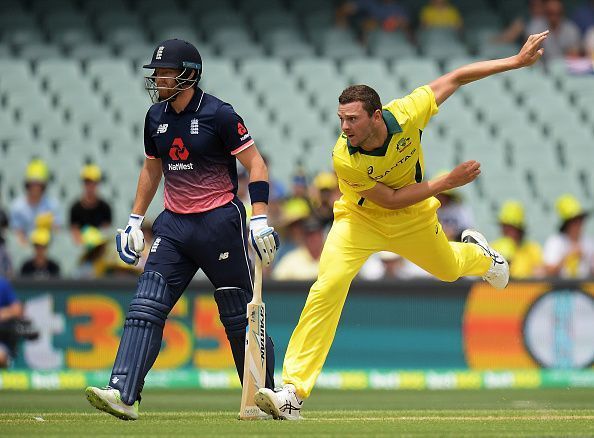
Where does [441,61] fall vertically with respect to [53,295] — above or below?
above

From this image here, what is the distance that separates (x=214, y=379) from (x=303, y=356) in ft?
17.1

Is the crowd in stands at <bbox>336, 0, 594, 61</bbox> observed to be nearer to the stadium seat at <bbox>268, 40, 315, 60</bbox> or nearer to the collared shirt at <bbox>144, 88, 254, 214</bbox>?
the stadium seat at <bbox>268, 40, 315, 60</bbox>

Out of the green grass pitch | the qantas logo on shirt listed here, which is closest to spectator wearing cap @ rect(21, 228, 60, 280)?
the green grass pitch

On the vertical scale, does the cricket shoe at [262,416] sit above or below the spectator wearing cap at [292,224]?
below

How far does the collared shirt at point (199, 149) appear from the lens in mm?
7867

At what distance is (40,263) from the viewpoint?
45.6 ft

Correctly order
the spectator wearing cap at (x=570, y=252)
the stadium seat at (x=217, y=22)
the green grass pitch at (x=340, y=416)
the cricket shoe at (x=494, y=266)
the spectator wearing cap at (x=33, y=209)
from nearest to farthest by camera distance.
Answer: the green grass pitch at (x=340, y=416)
the cricket shoe at (x=494, y=266)
the spectator wearing cap at (x=570, y=252)
the spectator wearing cap at (x=33, y=209)
the stadium seat at (x=217, y=22)

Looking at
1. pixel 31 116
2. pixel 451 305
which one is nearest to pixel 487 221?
pixel 451 305

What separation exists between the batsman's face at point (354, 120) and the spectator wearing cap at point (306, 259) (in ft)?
18.4

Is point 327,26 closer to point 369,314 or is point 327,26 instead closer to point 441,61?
point 441,61

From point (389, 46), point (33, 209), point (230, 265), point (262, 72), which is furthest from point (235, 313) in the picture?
point (389, 46)

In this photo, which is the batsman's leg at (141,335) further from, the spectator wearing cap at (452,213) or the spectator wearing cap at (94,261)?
the spectator wearing cap at (452,213)

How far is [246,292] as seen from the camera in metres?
8.05

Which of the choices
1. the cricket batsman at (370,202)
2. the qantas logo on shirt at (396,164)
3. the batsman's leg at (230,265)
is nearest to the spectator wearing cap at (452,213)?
the cricket batsman at (370,202)
